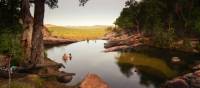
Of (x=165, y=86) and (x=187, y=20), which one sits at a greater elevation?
(x=187, y=20)

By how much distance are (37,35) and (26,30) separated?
8.79 feet

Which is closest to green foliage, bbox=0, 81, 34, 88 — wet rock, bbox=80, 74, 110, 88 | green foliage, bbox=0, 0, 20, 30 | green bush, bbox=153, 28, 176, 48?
wet rock, bbox=80, 74, 110, 88

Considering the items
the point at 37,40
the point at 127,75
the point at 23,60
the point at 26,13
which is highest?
the point at 26,13

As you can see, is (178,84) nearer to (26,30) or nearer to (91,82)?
(91,82)

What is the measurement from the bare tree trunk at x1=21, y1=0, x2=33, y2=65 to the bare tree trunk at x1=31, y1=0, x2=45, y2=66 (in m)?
1.32

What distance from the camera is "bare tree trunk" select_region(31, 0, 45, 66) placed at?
34.9 metres

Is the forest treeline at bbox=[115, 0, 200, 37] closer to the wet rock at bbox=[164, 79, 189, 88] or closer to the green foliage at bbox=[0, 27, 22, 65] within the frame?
the wet rock at bbox=[164, 79, 189, 88]

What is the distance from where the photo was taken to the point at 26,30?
3775cm

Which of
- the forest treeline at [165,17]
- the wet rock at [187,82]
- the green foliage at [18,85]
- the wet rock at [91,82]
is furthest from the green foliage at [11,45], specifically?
the forest treeline at [165,17]

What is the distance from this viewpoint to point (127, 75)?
51.2 metres

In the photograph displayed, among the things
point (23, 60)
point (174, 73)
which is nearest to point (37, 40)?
point (23, 60)

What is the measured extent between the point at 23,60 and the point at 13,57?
1.74 metres

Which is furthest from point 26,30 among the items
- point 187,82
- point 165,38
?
point 165,38

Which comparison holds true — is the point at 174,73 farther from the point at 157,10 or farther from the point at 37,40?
the point at 157,10
